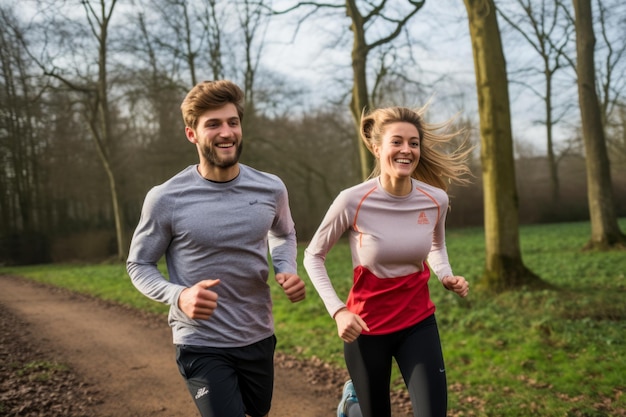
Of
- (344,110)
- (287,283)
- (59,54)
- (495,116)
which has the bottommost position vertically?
(287,283)

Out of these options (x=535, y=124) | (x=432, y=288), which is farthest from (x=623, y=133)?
(x=432, y=288)

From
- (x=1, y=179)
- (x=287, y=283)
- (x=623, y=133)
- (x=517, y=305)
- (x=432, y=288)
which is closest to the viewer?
(x=287, y=283)

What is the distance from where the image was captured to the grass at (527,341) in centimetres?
525

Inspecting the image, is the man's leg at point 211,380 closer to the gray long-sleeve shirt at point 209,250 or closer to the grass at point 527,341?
the gray long-sleeve shirt at point 209,250

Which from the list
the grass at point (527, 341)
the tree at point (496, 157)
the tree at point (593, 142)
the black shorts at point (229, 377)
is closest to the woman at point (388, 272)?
the black shorts at point (229, 377)

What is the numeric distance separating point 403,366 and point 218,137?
1565mm

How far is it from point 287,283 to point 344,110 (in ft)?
79.4

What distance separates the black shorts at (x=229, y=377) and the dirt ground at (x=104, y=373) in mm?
2391

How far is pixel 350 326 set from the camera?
2.71 metres

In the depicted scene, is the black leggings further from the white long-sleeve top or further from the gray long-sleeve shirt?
the gray long-sleeve shirt

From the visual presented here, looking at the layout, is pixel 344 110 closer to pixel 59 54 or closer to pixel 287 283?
pixel 59 54

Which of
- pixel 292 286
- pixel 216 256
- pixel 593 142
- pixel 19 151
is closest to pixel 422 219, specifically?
pixel 292 286

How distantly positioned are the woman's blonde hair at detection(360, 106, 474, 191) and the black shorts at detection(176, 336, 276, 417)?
4.47 feet

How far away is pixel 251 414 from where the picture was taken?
292 centimetres
